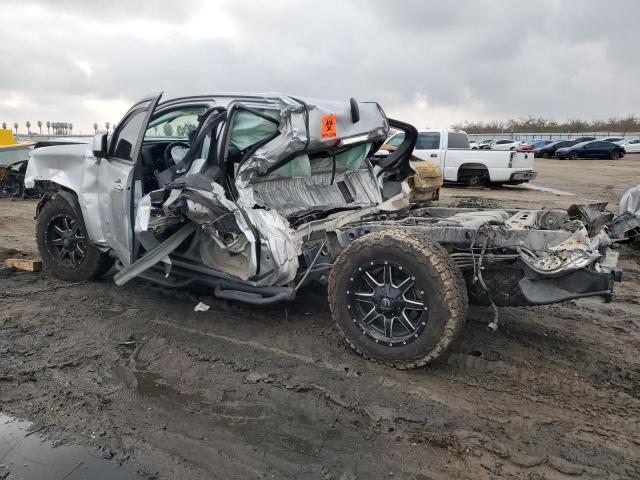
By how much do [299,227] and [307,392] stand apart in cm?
139

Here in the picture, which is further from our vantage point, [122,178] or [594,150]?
[594,150]

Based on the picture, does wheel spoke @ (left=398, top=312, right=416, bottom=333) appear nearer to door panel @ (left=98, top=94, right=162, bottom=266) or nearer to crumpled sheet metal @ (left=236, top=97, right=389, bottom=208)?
crumpled sheet metal @ (left=236, top=97, right=389, bottom=208)

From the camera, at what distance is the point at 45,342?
411 cm

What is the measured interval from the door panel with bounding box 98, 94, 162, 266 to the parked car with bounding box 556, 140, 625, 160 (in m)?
37.8

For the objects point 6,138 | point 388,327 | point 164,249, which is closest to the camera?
point 388,327

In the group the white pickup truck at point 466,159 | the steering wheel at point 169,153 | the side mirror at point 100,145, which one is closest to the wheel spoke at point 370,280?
the steering wheel at point 169,153

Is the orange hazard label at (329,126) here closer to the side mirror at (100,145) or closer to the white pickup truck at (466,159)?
the side mirror at (100,145)

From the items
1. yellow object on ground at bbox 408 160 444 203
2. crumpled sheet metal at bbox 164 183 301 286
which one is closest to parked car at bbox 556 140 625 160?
yellow object on ground at bbox 408 160 444 203

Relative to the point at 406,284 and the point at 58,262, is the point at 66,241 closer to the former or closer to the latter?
the point at 58,262

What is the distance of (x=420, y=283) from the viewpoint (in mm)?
3363

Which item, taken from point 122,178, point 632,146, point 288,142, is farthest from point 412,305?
point 632,146

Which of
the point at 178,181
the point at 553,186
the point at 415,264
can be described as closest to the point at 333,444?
the point at 415,264

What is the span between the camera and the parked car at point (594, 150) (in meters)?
35.4

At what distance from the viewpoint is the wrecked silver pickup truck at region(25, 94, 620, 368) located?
3.42 metres
